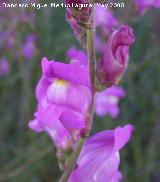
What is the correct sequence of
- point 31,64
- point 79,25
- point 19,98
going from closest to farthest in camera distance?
point 79,25 < point 31,64 < point 19,98

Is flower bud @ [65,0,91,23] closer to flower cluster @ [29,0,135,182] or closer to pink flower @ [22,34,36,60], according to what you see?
flower cluster @ [29,0,135,182]

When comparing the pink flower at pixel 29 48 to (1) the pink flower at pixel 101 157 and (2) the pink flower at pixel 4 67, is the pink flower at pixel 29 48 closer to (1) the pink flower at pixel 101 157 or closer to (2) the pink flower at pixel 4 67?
(2) the pink flower at pixel 4 67

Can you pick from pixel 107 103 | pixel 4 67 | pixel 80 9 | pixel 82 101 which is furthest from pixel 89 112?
pixel 4 67

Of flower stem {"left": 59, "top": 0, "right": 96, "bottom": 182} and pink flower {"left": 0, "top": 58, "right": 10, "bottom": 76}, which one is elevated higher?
flower stem {"left": 59, "top": 0, "right": 96, "bottom": 182}

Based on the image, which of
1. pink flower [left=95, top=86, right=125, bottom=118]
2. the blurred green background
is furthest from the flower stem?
pink flower [left=95, top=86, right=125, bottom=118]

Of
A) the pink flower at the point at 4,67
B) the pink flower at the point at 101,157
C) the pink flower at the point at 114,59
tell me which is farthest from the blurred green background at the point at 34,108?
the pink flower at the point at 114,59

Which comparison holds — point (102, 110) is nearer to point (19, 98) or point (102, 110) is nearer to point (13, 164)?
point (13, 164)

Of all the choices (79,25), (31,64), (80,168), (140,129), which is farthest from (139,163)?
(79,25)
